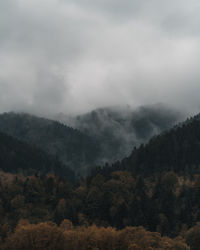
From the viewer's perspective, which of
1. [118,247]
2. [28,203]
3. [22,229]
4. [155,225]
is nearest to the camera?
[118,247]

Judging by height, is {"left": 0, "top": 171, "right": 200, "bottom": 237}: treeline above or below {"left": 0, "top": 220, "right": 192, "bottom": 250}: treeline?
above

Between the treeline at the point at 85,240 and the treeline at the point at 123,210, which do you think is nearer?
the treeline at the point at 85,240

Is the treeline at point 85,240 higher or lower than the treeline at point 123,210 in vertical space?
lower

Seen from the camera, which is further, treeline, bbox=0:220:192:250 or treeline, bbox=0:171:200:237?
treeline, bbox=0:171:200:237

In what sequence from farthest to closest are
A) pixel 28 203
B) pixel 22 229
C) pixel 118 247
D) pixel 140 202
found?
pixel 28 203
pixel 140 202
pixel 22 229
pixel 118 247

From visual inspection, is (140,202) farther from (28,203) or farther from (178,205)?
(28,203)

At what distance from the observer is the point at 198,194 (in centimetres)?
18650

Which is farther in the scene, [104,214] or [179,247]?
[104,214]

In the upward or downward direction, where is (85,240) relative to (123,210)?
downward

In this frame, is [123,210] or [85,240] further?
[123,210]

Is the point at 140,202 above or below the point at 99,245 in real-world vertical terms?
above

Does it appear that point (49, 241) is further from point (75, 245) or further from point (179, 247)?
point (179, 247)

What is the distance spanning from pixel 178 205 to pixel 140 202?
64.6 feet

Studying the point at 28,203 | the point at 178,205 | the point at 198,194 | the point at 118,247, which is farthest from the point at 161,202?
the point at 118,247
